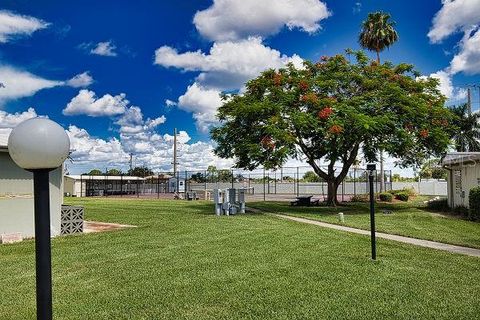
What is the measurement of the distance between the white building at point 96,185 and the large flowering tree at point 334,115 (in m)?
28.4

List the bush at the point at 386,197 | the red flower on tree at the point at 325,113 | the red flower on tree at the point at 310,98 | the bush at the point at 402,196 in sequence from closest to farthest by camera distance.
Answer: the red flower on tree at the point at 325,113 < the red flower on tree at the point at 310,98 < the bush at the point at 386,197 < the bush at the point at 402,196

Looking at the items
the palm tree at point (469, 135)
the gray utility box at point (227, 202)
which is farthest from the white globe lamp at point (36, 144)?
the palm tree at point (469, 135)

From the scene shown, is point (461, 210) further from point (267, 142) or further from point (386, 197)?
point (386, 197)

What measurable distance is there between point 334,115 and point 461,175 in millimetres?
7198

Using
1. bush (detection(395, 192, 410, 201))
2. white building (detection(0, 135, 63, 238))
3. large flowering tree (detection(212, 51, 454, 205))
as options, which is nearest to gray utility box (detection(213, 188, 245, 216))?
large flowering tree (detection(212, 51, 454, 205))

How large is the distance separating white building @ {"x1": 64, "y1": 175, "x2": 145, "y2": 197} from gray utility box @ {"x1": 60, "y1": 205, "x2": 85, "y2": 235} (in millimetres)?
34736

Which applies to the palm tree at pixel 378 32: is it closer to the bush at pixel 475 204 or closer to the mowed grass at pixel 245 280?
the bush at pixel 475 204

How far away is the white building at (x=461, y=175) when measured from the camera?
2001cm

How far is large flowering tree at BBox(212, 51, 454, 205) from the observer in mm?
20688

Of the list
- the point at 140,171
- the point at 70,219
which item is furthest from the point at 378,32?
the point at 140,171

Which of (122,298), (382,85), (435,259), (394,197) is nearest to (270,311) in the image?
(122,298)

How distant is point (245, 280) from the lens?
7.25 metres

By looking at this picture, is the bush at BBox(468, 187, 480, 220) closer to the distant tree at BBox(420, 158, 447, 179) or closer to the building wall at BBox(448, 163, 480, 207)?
the building wall at BBox(448, 163, 480, 207)

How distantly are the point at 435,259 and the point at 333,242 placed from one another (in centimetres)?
285
